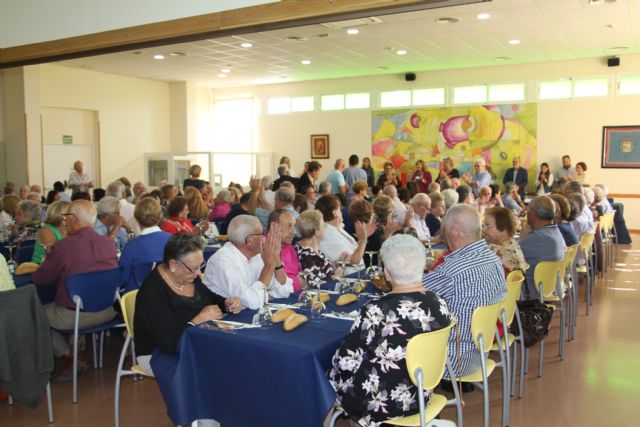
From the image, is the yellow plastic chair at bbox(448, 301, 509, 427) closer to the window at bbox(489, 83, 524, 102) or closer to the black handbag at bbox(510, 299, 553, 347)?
the black handbag at bbox(510, 299, 553, 347)

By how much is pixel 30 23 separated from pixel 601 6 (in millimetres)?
7407

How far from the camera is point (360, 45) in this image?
11.2 metres

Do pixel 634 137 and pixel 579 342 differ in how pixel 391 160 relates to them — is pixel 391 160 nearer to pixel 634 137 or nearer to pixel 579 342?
pixel 634 137

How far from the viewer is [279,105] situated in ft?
55.3

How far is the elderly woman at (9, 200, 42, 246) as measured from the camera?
5.34 meters

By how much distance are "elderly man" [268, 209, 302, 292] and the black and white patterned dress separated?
1449mm

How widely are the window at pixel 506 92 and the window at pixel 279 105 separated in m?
5.66

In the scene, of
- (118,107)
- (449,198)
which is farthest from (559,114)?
(118,107)

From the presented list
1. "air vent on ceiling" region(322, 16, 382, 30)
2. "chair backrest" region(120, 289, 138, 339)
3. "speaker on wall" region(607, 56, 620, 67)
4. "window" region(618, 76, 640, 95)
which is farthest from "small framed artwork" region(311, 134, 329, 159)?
"chair backrest" region(120, 289, 138, 339)

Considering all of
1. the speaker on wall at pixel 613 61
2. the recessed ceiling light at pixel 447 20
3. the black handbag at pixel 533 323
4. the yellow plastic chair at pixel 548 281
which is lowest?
the black handbag at pixel 533 323

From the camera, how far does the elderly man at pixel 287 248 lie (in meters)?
3.99

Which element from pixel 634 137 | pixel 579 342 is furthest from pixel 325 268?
pixel 634 137

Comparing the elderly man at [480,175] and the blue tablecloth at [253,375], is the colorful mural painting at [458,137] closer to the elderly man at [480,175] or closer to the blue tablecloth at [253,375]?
the elderly man at [480,175]

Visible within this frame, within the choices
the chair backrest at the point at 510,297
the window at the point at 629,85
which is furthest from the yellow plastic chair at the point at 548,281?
the window at the point at 629,85
